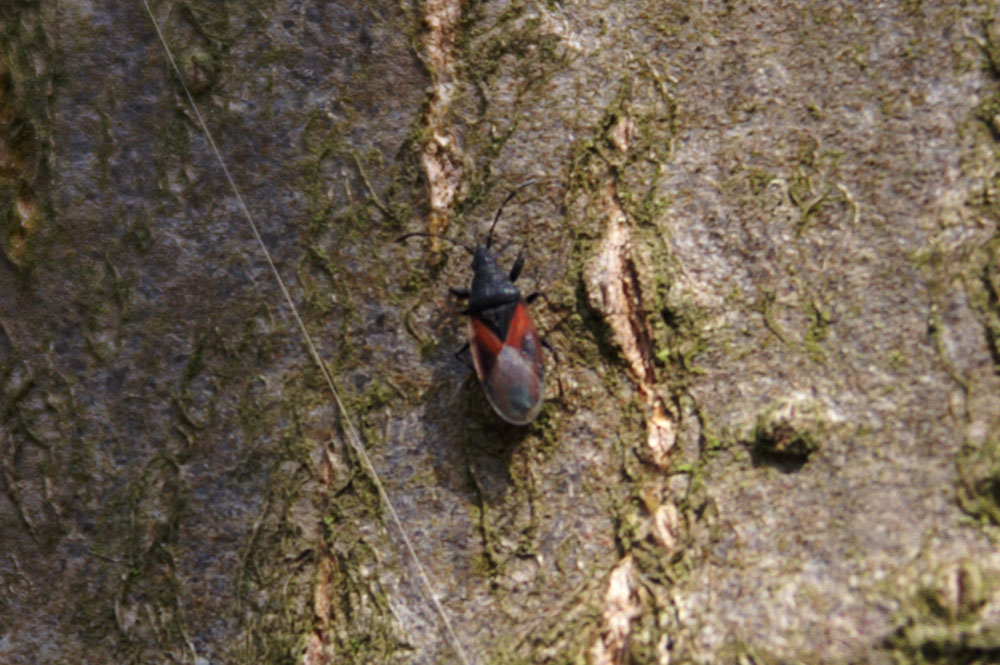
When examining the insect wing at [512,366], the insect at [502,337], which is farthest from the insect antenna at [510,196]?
the insect wing at [512,366]

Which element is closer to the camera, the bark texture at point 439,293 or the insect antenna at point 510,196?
the bark texture at point 439,293

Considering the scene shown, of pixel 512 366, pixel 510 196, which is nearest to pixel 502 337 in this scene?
pixel 512 366

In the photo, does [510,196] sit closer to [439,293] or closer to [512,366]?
[439,293]

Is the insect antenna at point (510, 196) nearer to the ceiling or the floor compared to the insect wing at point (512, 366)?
nearer to the ceiling

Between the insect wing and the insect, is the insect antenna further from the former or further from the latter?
the insect wing

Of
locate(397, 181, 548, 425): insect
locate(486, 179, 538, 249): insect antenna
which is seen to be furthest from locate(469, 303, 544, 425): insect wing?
locate(486, 179, 538, 249): insect antenna

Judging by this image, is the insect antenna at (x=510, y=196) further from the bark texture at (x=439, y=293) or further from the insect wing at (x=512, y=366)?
the insect wing at (x=512, y=366)

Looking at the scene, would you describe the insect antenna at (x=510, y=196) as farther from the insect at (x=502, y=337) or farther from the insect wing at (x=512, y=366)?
the insect wing at (x=512, y=366)
